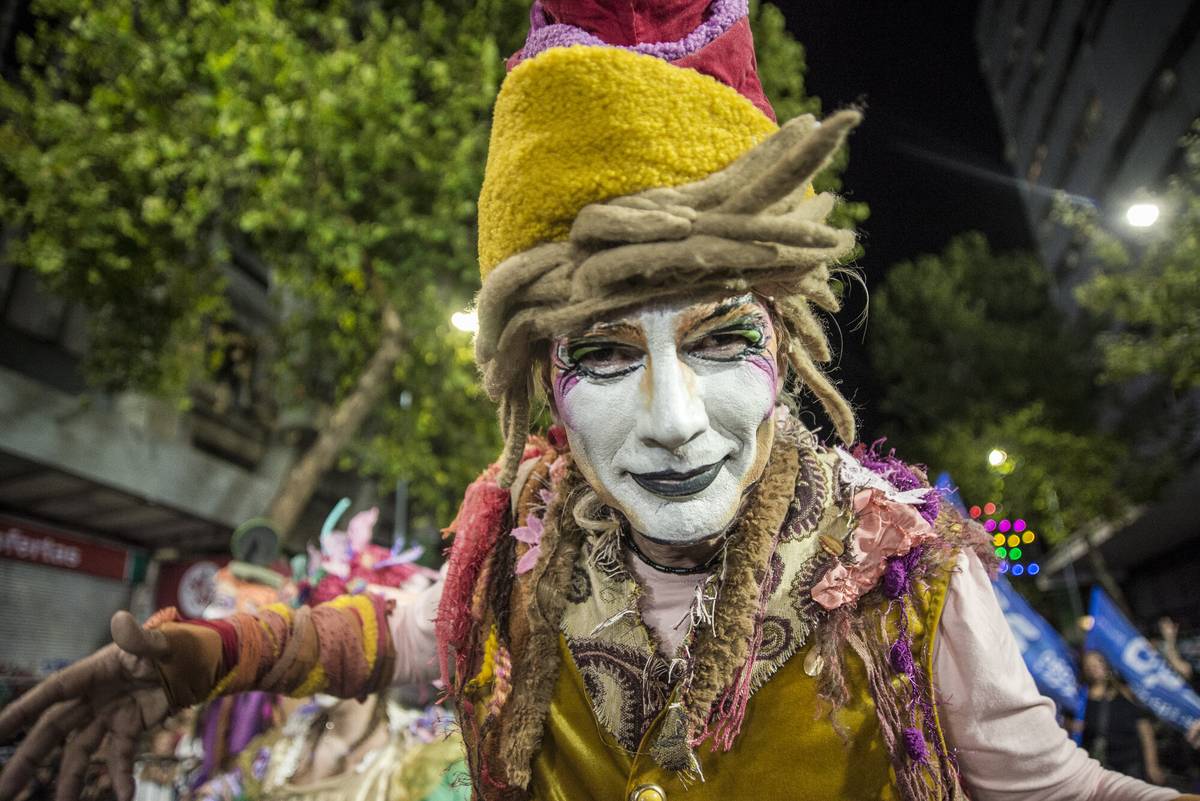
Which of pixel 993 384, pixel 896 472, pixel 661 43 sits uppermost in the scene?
pixel 993 384

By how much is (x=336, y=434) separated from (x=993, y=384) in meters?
16.3

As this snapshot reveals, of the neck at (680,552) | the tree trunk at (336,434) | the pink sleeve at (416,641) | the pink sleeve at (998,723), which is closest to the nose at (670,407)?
the neck at (680,552)

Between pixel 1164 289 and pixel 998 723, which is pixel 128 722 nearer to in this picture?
pixel 998 723

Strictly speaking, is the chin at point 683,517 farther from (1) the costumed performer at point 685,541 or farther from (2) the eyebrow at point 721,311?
(2) the eyebrow at point 721,311

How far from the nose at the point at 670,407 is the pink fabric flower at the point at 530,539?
453 millimetres

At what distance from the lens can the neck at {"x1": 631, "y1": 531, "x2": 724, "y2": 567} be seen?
173 centimetres

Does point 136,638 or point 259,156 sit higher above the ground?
point 259,156

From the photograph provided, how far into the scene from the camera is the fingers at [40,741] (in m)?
1.56

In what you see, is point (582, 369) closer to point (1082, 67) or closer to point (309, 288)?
point (309, 288)

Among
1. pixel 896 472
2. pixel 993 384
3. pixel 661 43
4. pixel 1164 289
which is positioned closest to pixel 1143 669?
pixel 896 472

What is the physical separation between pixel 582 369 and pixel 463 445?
359 inches

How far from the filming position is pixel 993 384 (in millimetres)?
19016

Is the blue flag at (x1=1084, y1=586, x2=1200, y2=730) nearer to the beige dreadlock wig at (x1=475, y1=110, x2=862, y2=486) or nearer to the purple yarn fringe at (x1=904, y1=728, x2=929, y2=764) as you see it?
the purple yarn fringe at (x1=904, y1=728, x2=929, y2=764)

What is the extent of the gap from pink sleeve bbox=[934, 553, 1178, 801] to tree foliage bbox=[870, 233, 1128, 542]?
14.0 metres
